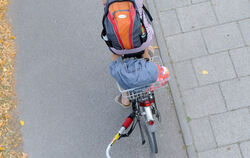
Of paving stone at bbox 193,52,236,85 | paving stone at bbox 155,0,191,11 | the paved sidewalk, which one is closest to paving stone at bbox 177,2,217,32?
the paved sidewalk

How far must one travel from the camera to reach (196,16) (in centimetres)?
443

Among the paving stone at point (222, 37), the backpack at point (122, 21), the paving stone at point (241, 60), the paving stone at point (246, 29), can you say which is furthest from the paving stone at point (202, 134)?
the backpack at point (122, 21)

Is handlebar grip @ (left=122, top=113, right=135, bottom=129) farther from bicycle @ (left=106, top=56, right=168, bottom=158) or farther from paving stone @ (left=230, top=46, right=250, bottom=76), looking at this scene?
A: paving stone @ (left=230, top=46, right=250, bottom=76)

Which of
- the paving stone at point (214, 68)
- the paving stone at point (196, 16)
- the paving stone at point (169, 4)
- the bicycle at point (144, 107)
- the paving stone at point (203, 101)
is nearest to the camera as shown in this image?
the bicycle at point (144, 107)

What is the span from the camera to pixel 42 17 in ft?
15.4

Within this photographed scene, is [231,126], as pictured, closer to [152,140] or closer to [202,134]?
[202,134]

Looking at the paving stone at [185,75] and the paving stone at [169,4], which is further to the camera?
the paving stone at [169,4]

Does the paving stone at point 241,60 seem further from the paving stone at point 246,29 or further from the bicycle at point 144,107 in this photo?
the bicycle at point 144,107

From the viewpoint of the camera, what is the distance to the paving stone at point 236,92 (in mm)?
3932

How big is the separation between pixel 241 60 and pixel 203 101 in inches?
37.4

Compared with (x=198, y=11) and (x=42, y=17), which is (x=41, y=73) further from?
(x=198, y=11)

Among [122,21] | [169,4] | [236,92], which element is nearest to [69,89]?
[122,21]

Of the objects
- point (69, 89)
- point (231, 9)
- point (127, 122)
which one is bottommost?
point (127, 122)

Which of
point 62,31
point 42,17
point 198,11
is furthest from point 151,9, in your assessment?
point 42,17
